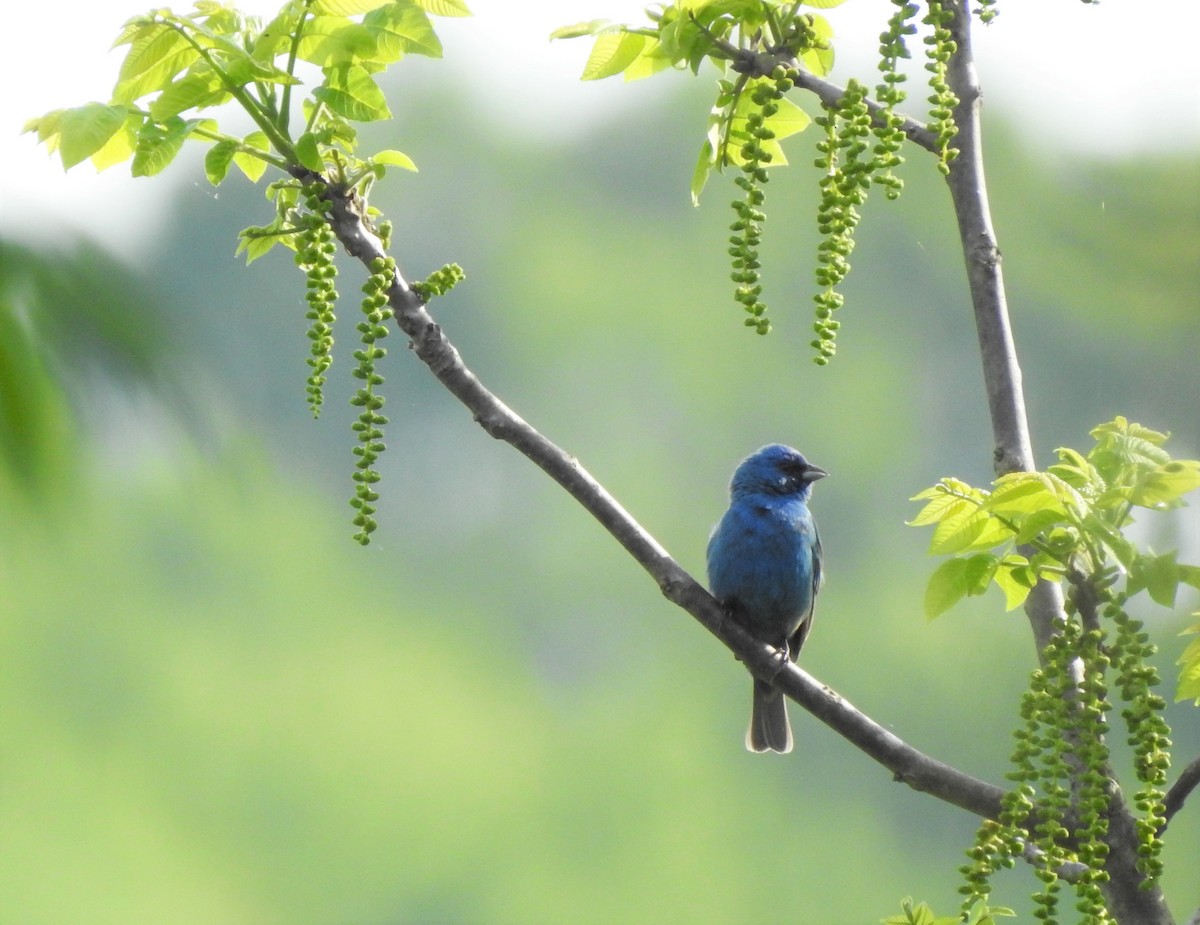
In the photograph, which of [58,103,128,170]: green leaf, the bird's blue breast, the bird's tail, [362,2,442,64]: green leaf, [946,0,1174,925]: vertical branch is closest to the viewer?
[58,103,128,170]: green leaf

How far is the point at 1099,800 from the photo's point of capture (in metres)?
1.55

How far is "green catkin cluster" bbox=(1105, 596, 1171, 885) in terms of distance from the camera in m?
1.49

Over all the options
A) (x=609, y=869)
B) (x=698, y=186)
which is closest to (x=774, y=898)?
(x=609, y=869)

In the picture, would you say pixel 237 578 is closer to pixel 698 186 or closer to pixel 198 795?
pixel 198 795

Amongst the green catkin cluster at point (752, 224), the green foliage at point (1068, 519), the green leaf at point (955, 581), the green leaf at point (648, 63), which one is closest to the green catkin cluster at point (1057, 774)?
the green foliage at point (1068, 519)

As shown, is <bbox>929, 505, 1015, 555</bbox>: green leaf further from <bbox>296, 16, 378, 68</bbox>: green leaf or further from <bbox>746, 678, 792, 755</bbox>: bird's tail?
<bbox>746, 678, 792, 755</bbox>: bird's tail

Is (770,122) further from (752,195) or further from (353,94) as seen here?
(353,94)

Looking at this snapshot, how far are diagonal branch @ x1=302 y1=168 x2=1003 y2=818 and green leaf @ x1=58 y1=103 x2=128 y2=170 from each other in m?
0.26

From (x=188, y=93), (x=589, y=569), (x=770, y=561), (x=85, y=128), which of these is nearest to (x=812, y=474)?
(x=770, y=561)

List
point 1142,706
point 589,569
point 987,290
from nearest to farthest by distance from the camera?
1. point 1142,706
2. point 987,290
3. point 589,569

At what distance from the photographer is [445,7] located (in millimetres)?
1759

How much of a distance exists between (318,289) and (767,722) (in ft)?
9.27

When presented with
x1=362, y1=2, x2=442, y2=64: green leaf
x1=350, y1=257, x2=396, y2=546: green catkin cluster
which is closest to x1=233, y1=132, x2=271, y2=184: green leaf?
x1=362, y1=2, x2=442, y2=64: green leaf

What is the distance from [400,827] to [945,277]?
7.69 meters
